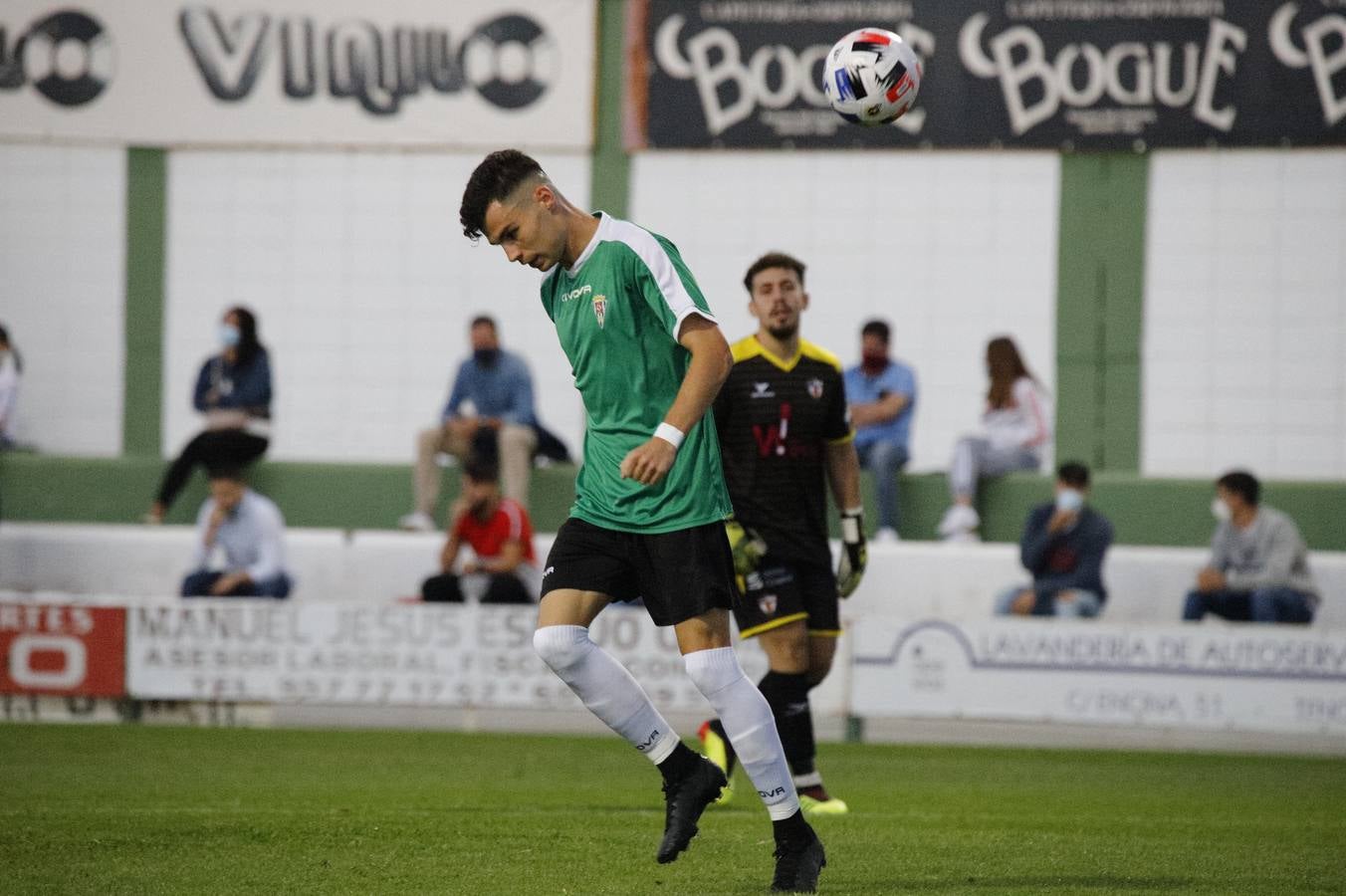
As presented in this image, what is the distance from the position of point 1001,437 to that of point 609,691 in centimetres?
1057

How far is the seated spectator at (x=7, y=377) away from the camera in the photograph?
692 inches

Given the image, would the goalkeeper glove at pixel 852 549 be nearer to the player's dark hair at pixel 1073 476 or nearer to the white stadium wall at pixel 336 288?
the player's dark hair at pixel 1073 476

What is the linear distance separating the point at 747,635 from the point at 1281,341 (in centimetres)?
1062

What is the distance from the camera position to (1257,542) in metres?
14.0

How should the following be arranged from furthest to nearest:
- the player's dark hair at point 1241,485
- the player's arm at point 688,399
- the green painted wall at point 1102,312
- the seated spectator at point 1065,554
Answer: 1. the green painted wall at point 1102,312
2. the seated spectator at point 1065,554
3. the player's dark hair at point 1241,485
4. the player's arm at point 688,399

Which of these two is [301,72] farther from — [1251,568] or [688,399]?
[688,399]

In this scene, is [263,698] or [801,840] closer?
[801,840]

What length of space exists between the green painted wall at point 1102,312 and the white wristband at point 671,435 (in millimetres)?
12445

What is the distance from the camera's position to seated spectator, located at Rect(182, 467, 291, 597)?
1445 cm

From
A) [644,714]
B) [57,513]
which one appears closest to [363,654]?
[57,513]

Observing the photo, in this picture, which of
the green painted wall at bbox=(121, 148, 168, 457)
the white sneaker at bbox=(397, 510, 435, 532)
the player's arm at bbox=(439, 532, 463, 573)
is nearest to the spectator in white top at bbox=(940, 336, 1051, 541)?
the player's arm at bbox=(439, 532, 463, 573)

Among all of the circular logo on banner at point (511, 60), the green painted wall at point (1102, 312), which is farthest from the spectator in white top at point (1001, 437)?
the circular logo on banner at point (511, 60)

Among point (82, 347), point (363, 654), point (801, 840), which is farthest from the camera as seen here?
point (82, 347)

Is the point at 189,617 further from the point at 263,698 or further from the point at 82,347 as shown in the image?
the point at 82,347
